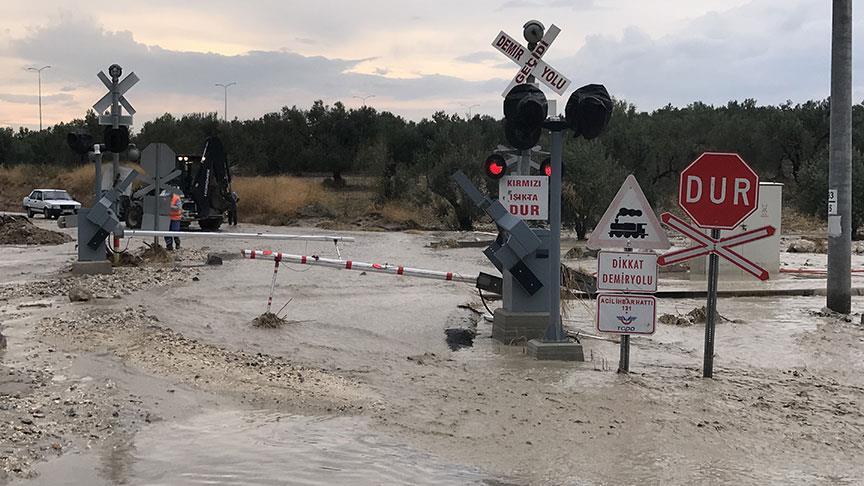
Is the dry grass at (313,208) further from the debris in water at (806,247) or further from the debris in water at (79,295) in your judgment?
the debris in water at (79,295)

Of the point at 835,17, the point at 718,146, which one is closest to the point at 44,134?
the point at 718,146

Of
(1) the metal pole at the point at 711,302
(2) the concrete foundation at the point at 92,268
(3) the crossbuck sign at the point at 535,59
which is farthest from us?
(2) the concrete foundation at the point at 92,268

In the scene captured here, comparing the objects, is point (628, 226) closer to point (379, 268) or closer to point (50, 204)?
point (379, 268)

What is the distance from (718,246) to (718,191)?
56 centimetres

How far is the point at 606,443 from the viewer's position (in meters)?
7.11

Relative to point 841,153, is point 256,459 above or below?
below

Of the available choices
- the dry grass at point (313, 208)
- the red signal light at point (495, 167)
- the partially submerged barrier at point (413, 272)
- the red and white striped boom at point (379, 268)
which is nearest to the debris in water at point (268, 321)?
the partially submerged barrier at point (413, 272)

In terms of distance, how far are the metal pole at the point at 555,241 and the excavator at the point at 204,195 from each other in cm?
2574

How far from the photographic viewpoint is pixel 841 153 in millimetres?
15102

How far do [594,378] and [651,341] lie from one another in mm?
3150

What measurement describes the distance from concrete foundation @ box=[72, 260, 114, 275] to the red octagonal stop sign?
11105 mm

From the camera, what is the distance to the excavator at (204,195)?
3488cm

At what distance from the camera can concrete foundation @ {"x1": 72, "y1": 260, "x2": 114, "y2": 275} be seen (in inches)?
643

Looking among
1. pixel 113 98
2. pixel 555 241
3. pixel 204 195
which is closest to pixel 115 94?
pixel 113 98
